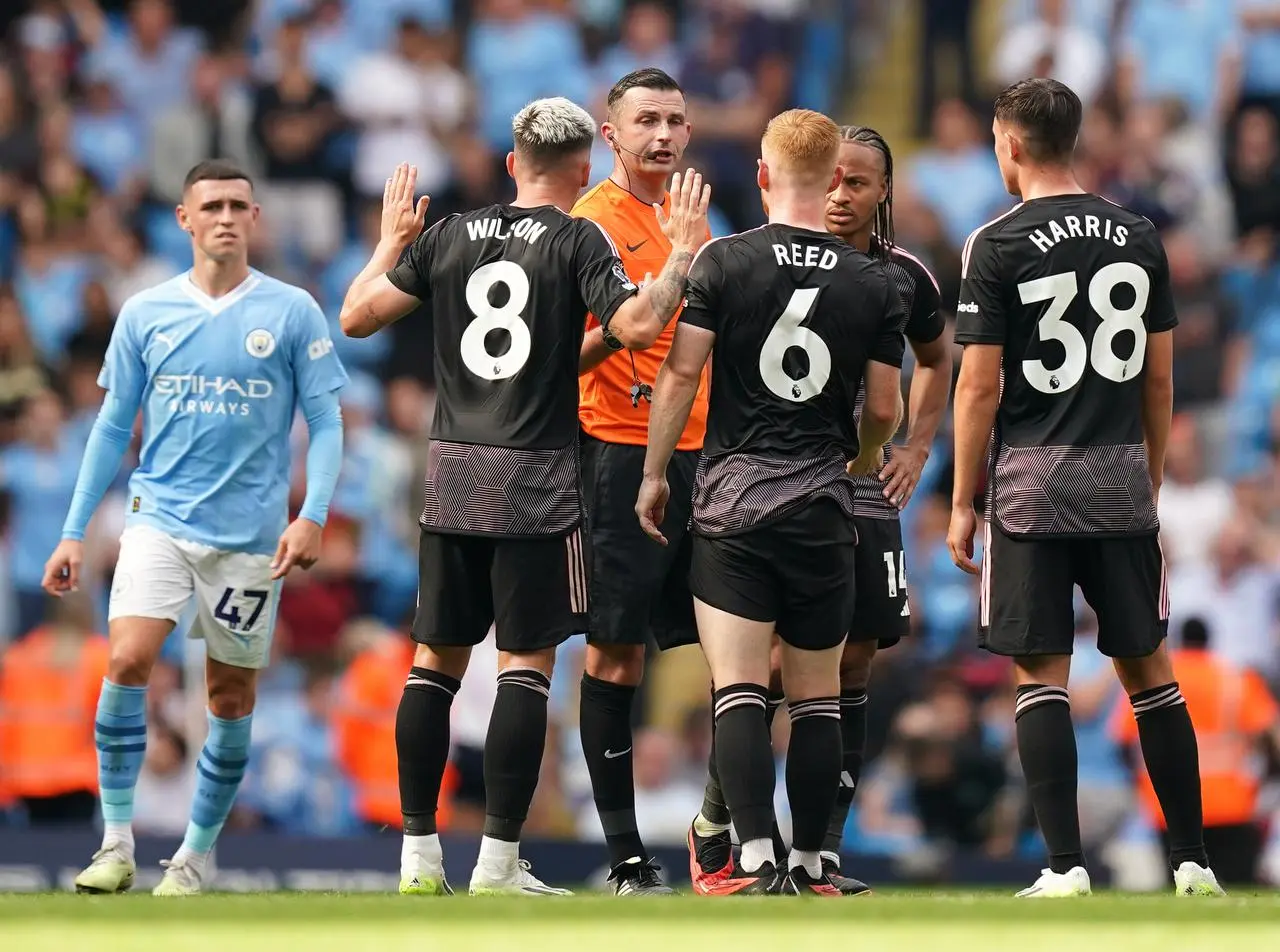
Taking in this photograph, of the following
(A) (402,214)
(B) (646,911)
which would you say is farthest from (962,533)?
(A) (402,214)

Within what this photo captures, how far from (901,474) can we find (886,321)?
1062 mm

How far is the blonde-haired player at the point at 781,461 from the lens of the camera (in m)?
7.14

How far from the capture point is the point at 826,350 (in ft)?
23.6

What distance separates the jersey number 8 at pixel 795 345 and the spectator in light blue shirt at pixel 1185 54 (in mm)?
11024

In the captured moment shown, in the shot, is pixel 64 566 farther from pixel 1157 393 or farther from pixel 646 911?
Result: pixel 1157 393

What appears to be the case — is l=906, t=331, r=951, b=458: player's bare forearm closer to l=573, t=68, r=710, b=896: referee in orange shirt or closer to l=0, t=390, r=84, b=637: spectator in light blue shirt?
l=573, t=68, r=710, b=896: referee in orange shirt

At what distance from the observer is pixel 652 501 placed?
727 centimetres

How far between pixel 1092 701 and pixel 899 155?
6175 millimetres

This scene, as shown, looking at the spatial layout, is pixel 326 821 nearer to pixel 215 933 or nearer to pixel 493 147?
pixel 493 147

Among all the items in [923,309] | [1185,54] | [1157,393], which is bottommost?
[1157,393]

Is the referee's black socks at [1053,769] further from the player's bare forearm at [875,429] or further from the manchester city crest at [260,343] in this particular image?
the manchester city crest at [260,343]

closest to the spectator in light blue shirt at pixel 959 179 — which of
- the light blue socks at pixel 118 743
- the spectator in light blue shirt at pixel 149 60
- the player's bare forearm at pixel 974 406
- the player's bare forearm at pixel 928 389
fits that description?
the spectator in light blue shirt at pixel 149 60

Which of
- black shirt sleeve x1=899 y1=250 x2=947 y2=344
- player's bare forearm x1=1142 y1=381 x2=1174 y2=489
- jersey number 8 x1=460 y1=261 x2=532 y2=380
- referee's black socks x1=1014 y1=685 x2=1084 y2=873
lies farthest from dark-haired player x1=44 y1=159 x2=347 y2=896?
player's bare forearm x1=1142 y1=381 x2=1174 y2=489

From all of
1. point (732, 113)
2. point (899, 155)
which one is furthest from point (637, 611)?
point (899, 155)
